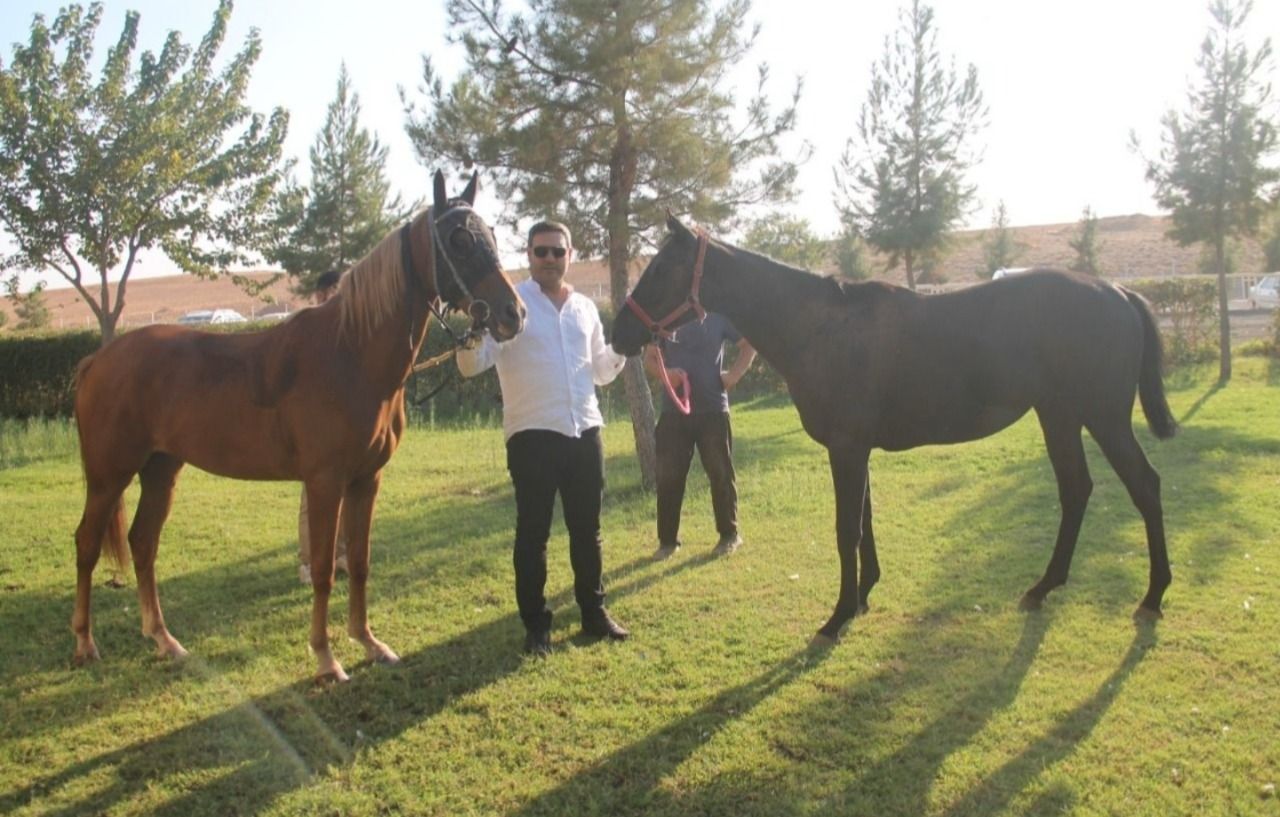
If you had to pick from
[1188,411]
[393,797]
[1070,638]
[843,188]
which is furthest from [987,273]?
[393,797]

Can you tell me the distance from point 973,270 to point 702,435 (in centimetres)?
5408

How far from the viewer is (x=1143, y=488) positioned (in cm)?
521

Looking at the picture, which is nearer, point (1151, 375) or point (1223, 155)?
point (1151, 375)

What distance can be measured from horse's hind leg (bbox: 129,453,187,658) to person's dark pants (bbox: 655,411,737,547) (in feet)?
11.1

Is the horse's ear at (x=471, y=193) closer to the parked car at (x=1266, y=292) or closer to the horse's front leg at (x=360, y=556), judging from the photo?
the horse's front leg at (x=360, y=556)

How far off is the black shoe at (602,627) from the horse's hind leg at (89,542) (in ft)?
8.85

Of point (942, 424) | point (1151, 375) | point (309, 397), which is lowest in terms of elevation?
point (942, 424)

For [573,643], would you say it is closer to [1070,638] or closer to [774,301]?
[774,301]

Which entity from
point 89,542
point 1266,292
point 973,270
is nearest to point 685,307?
point 89,542

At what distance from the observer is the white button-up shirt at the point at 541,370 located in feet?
15.9

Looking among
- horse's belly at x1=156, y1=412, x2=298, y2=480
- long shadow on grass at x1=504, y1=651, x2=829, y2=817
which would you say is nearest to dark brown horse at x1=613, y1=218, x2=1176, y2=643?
long shadow on grass at x1=504, y1=651, x2=829, y2=817

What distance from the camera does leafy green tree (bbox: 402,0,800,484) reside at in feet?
28.8

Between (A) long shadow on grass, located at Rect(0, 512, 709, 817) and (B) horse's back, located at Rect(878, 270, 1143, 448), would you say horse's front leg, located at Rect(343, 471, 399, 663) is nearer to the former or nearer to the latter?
(A) long shadow on grass, located at Rect(0, 512, 709, 817)

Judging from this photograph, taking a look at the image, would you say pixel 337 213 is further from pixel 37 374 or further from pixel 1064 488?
pixel 1064 488
